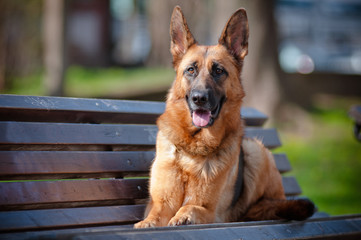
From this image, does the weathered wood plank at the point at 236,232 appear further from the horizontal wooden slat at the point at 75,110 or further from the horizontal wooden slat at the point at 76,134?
the horizontal wooden slat at the point at 75,110

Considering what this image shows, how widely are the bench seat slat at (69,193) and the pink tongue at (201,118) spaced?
676 mm

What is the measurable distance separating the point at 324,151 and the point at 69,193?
24.0 ft

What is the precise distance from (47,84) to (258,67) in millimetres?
6726

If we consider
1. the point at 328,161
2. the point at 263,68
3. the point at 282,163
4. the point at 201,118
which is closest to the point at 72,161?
the point at 201,118

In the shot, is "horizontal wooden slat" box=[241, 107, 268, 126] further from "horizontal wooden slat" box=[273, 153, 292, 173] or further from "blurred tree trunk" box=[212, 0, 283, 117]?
"blurred tree trunk" box=[212, 0, 283, 117]

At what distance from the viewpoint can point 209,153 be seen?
3.36 m

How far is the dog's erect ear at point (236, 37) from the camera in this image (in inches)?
144

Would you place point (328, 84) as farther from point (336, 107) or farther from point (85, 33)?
point (85, 33)

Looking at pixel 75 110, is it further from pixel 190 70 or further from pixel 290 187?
pixel 290 187

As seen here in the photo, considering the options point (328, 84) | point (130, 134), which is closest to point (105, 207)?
point (130, 134)

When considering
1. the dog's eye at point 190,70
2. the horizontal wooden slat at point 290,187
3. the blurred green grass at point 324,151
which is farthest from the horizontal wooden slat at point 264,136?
the blurred green grass at point 324,151

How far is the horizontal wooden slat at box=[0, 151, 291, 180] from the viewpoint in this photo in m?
2.91

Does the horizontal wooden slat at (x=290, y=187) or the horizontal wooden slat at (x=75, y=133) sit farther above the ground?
the horizontal wooden slat at (x=75, y=133)

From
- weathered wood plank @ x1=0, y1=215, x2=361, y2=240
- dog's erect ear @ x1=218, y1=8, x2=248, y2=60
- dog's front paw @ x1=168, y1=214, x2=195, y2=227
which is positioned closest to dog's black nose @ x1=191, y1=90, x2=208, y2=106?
dog's erect ear @ x1=218, y1=8, x2=248, y2=60
